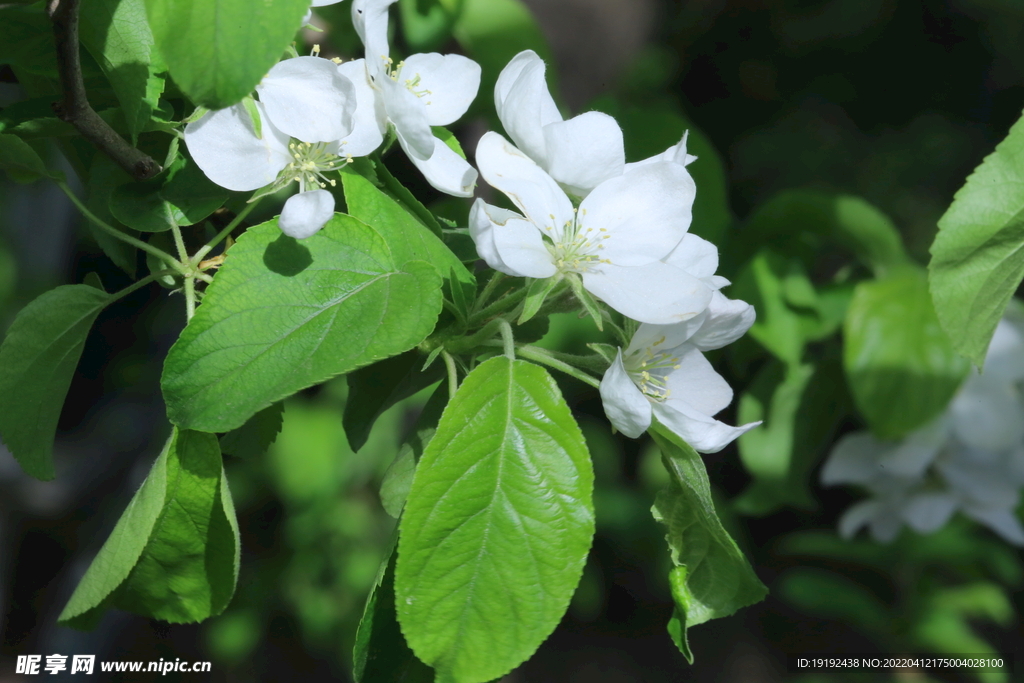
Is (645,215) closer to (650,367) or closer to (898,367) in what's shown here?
(650,367)

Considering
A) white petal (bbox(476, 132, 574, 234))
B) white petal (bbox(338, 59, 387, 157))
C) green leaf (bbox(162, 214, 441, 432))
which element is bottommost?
green leaf (bbox(162, 214, 441, 432))

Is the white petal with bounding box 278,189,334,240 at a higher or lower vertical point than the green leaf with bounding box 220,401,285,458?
higher

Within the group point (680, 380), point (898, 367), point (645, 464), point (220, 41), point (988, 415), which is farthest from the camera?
point (645, 464)

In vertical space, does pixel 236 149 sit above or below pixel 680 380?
above

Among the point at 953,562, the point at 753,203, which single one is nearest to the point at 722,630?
the point at 953,562

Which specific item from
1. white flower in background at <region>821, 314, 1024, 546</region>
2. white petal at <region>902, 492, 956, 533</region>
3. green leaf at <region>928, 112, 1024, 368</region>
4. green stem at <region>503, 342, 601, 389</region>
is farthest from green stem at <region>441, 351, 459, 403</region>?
white petal at <region>902, 492, 956, 533</region>

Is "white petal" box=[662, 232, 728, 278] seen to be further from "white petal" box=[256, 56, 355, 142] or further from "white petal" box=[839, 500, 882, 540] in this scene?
"white petal" box=[839, 500, 882, 540]

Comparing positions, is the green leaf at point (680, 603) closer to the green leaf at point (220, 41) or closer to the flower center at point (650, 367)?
the flower center at point (650, 367)

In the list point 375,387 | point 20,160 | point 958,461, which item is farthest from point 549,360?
point 958,461
